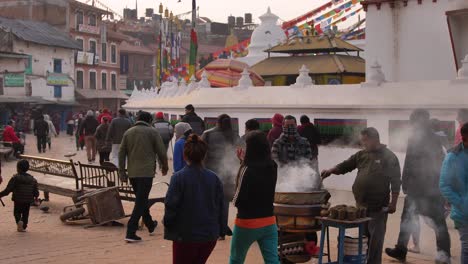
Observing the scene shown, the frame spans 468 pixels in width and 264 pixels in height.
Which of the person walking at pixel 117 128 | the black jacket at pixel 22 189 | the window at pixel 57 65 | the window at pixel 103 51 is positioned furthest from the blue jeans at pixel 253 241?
the window at pixel 103 51

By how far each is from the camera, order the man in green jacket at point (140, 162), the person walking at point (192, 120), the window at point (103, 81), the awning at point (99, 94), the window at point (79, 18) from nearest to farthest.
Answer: the man in green jacket at point (140, 162), the person walking at point (192, 120), the awning at point (99, 94), the window at point (79, 18), the window at point (103, 81)

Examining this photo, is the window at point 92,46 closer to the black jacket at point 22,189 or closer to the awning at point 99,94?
the awning at point 99,94

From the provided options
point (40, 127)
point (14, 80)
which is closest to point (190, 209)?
point (40, 127)

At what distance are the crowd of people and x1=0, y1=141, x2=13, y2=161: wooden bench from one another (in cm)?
1308

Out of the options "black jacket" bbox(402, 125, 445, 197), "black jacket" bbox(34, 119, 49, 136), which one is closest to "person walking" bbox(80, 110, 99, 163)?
"black jacket" bbox(34, 119, 49, 136)

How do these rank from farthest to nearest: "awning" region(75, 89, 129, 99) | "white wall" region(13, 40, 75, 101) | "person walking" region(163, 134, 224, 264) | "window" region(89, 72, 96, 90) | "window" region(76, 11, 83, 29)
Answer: "window" region(89, 72, 96, 90), "window" region(76, 11, 83, 29), "awning" region(75, 89, 129, 99), "white wall" region(13, 40, 75, 101), "person walking" region(163, 134, 224, 264)

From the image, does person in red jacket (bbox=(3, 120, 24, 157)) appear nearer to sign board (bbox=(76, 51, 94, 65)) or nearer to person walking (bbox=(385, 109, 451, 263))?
person walking (bbox=(385, 109, 451, 263))

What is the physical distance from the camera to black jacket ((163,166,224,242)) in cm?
573

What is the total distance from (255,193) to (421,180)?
2.81 meters

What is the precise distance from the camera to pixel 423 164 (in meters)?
8.39

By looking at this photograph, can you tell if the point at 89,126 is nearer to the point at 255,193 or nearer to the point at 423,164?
the point at 423,164

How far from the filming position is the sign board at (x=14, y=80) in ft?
147

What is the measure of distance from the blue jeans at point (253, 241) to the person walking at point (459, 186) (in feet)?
5.49

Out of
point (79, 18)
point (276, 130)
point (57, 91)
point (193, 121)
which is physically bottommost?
point (276, 130)
